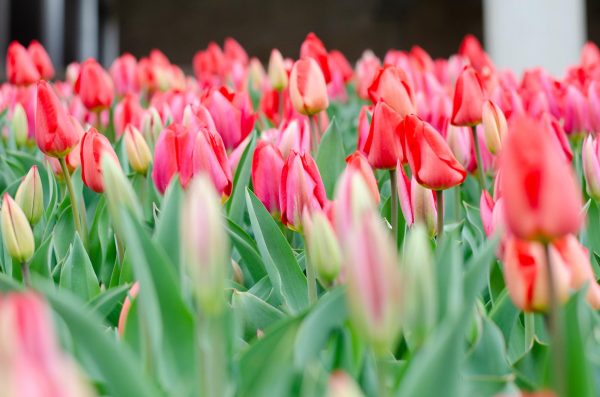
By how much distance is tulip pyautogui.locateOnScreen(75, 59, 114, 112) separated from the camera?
5.95ft

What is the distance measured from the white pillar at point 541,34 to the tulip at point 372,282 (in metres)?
4.64

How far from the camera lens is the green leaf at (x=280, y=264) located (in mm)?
930

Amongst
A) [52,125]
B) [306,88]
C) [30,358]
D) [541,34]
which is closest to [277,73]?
[306,88]

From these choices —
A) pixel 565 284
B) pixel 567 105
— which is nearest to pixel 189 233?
pixel 565 284

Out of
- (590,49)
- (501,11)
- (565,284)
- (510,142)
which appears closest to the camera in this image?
(510,142)

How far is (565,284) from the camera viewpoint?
2.30ft

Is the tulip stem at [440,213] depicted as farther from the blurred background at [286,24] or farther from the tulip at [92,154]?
the blurred background at [286,24]

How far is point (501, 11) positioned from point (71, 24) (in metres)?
4.64

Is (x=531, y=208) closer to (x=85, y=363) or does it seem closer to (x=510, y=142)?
(x=510, y=142)

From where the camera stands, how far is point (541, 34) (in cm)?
505

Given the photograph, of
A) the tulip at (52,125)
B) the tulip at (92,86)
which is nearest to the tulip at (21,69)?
the tulip at (92,86)

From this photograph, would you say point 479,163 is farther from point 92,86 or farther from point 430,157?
point 92,86

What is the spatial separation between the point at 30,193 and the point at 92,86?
735mm

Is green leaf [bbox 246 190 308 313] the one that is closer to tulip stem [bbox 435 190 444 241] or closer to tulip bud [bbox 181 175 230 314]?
tulip stem [bbox 435 190 444 241]
